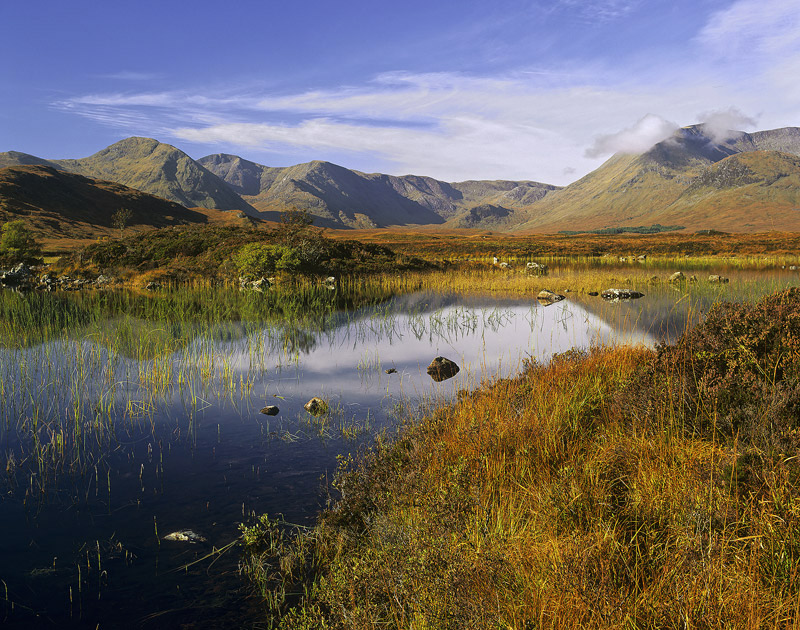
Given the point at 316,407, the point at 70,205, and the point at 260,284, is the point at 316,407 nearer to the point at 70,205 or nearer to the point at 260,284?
the point at 260,284

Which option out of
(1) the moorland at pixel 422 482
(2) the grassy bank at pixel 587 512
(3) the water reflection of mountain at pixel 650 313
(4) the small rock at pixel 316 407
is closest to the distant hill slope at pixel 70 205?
(1) the moorland at pixel 422 482

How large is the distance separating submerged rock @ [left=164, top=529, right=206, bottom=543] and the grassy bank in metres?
0.61

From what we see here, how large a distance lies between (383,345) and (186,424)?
6291 mm

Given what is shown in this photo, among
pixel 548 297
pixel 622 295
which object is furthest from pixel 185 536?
pixel 622 295

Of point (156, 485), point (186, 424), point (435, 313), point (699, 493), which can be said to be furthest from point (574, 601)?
point (435, 313)

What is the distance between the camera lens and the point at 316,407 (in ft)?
27.2

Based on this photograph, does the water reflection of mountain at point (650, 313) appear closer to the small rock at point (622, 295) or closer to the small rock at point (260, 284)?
the small rock at point (622, 295)

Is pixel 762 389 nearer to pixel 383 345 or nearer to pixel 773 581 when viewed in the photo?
pixel 773 581

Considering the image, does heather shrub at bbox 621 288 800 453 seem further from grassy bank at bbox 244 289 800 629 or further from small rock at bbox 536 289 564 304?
small rock at bbox 536 289 564 304

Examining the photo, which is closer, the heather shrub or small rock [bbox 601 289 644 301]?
the heather shrub

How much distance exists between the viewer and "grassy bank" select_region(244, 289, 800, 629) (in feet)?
9.11

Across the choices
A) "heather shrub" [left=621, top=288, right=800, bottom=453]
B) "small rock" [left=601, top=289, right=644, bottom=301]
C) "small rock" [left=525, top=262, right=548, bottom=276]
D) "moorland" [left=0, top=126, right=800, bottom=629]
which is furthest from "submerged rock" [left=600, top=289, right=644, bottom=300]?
"heather shrub" [left=621, top=288, right=800, bottom=453]

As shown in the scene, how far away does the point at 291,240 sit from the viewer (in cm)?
3534

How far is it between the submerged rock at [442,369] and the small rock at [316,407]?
102 inches
